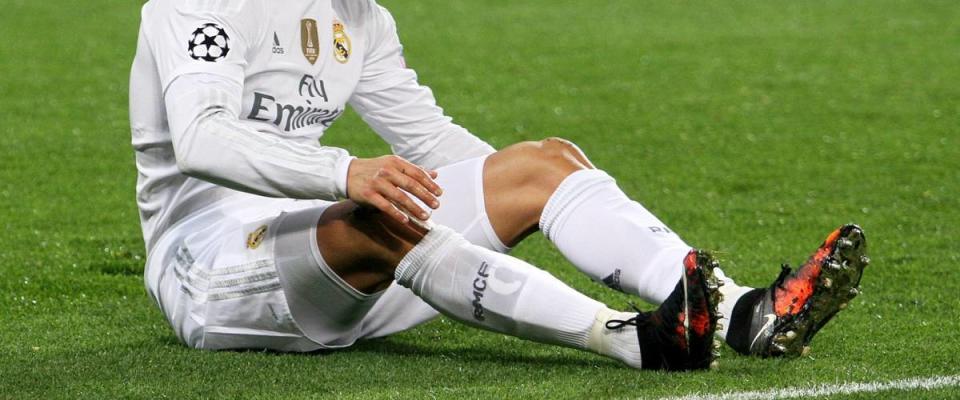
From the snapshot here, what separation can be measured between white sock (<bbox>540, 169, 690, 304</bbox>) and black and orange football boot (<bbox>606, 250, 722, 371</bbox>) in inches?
4.2

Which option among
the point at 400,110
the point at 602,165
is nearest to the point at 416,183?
the point at 400,110

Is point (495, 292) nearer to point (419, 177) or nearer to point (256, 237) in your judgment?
point (419, 177)

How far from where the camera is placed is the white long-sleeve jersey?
316cm

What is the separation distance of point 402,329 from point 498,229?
433 millimetres

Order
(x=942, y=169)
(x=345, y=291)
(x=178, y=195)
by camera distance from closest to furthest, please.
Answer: (x=345, y=291) < (x=178, y=195) < (x=942, y=169)

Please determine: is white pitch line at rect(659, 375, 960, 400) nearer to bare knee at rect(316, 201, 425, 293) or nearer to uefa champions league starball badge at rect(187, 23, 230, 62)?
bare knee at rect(316, 201, 425, 293)

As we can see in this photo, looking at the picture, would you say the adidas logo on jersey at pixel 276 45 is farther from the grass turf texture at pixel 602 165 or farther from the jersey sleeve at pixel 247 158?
the grass turf texture at pixel 602 165

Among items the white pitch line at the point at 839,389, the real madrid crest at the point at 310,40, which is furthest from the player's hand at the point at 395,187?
the real madrid crest at the point at 310,40

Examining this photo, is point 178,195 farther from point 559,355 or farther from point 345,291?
point 559,355

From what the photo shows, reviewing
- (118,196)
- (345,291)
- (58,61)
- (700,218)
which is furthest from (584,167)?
(58,61)

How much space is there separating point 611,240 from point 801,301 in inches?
16.2

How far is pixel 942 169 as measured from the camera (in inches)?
271

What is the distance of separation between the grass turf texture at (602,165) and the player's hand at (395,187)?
382mm

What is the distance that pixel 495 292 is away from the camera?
10.7ft
